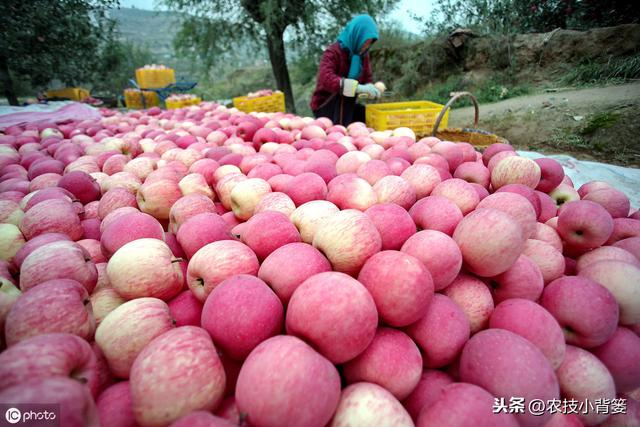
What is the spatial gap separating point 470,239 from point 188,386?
3.93 ft

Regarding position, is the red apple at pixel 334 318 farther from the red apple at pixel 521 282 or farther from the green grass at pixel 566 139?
the green grass at pixel 566 139

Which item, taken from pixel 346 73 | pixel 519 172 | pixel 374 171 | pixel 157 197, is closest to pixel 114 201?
pixel 157 197

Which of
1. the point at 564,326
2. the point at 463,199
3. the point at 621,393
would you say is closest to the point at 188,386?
the point at 564,326

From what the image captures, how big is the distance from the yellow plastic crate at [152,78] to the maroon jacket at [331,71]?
383 inches

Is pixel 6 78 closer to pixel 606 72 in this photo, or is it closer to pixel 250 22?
pixel 250 22

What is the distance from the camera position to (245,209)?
6.08 ft

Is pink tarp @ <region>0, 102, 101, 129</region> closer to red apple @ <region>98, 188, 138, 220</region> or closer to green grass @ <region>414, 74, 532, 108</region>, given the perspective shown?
red apple @ <region>98, 188, 138, 220</region>

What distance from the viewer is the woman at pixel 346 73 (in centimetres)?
521

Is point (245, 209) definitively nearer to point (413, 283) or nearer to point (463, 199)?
point (413, 283)

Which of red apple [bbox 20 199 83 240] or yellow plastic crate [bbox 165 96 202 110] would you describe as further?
yellow plastic crate [bbox 165 96 202 110]

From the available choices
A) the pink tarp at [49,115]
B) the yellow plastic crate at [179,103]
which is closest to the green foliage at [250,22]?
the yellow plastic crate at [179,103]

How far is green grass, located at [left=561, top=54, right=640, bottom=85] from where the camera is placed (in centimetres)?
646

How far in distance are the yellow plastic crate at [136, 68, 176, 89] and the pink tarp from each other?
7.79 metres

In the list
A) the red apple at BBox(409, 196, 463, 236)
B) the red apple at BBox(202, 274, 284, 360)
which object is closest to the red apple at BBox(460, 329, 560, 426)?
the red apple at BBox(409, 196, 463, 236)
